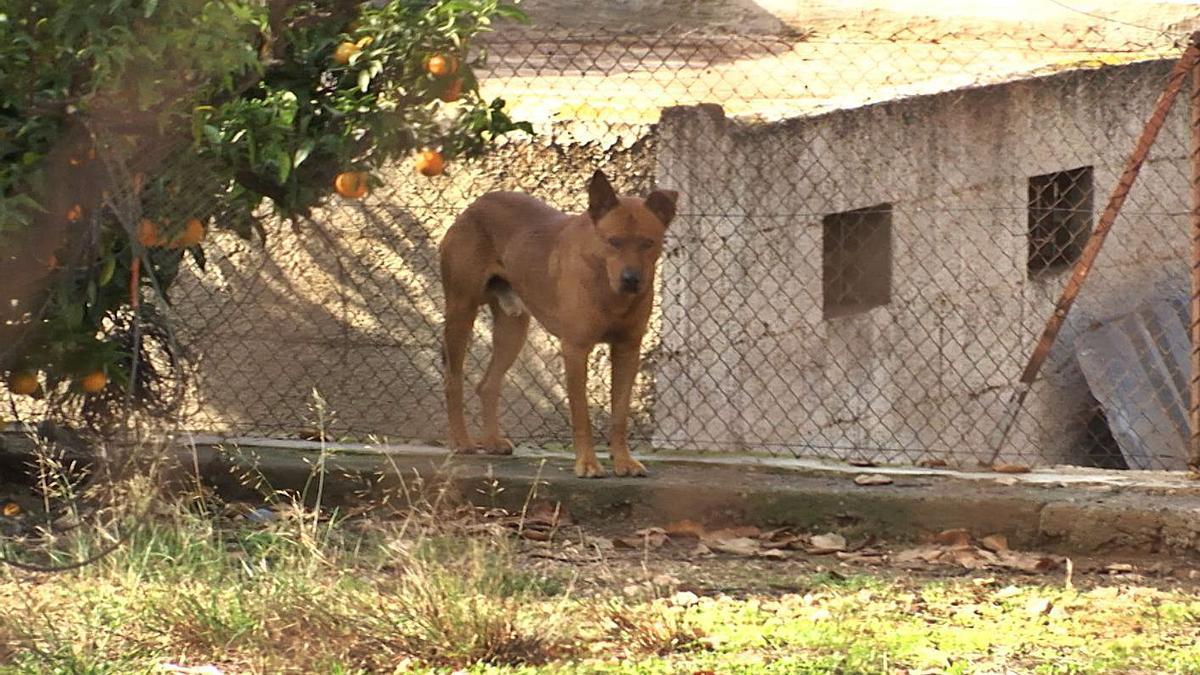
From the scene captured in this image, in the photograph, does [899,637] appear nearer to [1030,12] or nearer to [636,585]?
[636,585]

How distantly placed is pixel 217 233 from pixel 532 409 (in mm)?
1807

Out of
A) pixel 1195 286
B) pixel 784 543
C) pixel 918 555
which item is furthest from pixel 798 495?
pixel 1195 286

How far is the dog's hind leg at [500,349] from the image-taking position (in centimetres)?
754

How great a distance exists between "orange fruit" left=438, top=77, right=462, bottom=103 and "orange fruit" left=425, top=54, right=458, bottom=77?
78 mm

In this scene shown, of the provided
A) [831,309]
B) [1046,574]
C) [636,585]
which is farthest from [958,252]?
[636,585]

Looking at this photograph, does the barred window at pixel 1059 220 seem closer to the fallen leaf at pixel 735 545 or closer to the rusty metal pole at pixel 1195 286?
the rusty metal pole at pixel 1195 286

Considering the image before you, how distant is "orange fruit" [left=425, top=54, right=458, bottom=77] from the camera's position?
466 centimetres

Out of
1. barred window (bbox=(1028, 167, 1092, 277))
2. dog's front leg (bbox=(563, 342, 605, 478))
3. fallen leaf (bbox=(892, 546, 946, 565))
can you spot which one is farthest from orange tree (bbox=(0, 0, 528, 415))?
barred window (bbox=(1028, 167, 1092, 277))

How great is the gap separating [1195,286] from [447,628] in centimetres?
389

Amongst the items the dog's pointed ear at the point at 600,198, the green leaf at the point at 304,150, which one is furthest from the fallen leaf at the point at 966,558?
the green leaf at the point at 304,150

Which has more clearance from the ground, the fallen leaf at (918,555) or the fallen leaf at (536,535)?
the fallen leaf at (536,535)

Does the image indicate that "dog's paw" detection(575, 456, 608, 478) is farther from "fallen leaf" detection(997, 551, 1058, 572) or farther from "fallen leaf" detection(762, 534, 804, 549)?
"fallen leaf" detection(997, 551, 1058, 572)

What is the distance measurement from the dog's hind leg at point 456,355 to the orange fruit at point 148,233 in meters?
2.51

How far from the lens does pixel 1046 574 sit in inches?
233
